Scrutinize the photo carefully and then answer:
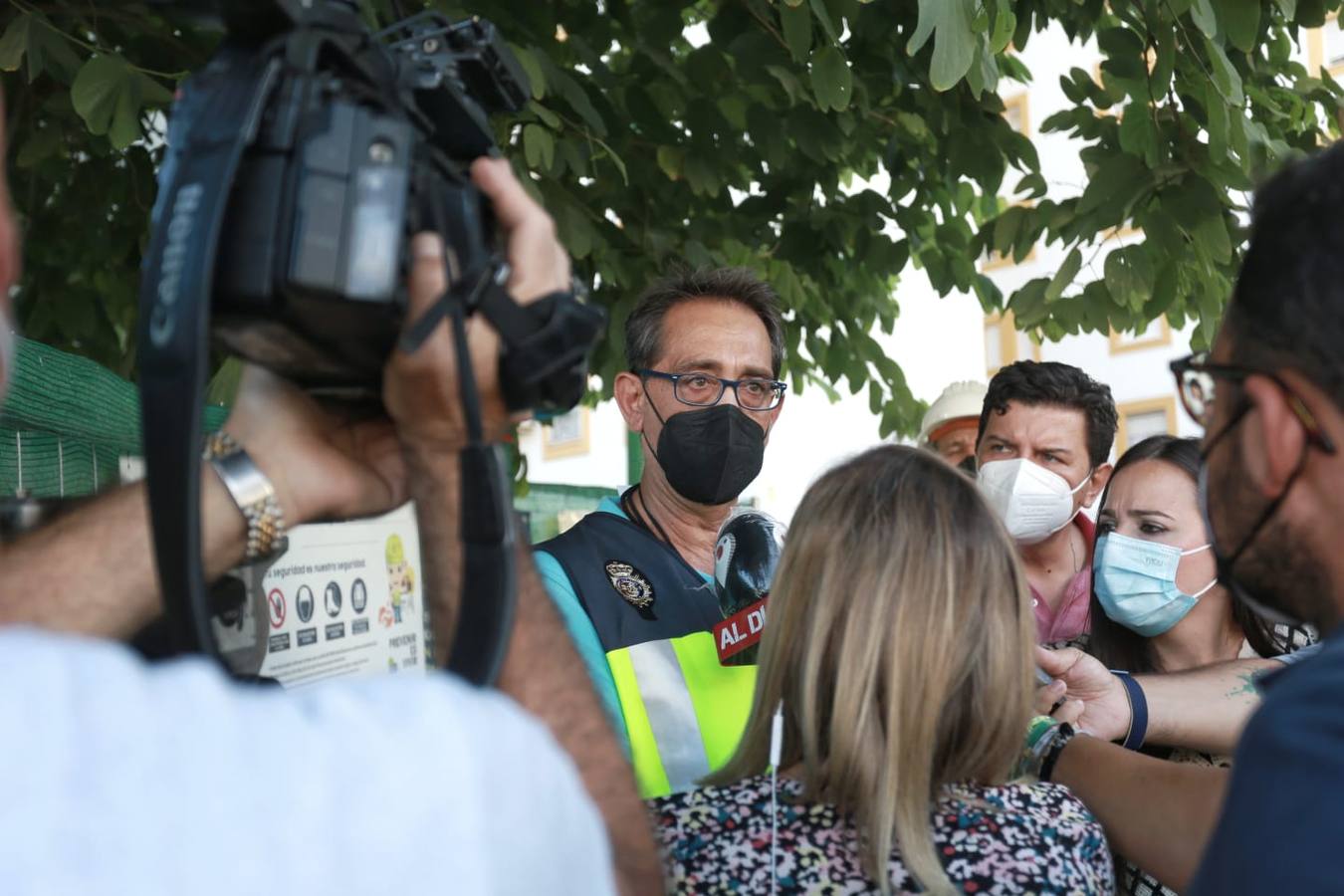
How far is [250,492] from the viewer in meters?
1.19

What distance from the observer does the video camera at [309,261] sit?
0.93 metres

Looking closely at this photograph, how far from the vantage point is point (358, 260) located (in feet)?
3.08

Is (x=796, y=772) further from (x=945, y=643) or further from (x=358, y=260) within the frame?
(x=358, y=260)

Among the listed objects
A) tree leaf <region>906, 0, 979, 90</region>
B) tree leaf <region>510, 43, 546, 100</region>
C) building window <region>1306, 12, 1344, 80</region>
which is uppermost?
building window <region>1306, 12, 1344, 80</region>

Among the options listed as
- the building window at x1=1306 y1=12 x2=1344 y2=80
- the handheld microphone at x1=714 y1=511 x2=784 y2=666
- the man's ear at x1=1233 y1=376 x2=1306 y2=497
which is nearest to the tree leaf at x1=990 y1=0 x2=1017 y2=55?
the handheld microphone at x1=714 y1=511 x2=784 y2=666

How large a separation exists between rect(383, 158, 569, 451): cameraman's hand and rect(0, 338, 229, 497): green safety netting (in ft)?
5.23

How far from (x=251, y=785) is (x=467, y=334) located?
41cm

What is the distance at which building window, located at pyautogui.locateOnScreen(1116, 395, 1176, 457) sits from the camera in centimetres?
1936

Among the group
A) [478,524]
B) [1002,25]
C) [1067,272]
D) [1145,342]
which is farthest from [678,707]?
[1145,342]

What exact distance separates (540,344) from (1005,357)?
2004 cm

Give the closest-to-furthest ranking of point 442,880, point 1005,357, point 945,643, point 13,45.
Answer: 1. point 442,880
2. point 945,643
3. point 13,45
4. point 1005,357

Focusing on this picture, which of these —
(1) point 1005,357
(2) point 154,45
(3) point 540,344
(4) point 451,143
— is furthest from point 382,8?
(1) point 1005,357

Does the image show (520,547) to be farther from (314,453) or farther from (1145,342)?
(1145,342)

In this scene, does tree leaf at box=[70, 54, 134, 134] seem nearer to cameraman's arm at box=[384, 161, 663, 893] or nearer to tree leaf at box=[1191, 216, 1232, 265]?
cameraman's arm at box=[384, 161, 663, 893]
